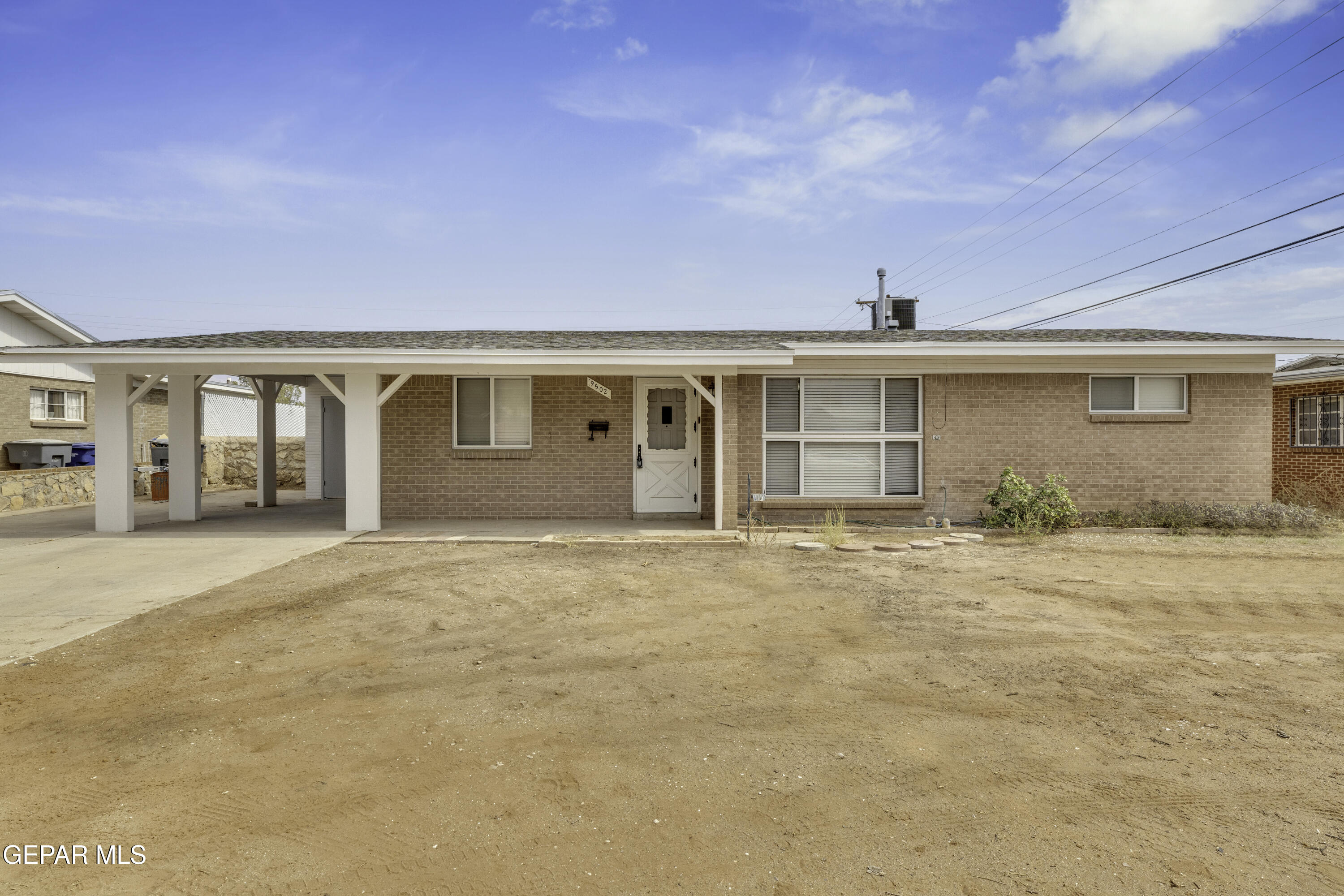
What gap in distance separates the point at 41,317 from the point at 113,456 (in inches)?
512

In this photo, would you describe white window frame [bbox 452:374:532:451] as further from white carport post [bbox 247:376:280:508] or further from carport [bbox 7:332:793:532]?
white carport post [bbox 247:376:280:508]

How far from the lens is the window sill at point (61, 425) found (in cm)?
1866

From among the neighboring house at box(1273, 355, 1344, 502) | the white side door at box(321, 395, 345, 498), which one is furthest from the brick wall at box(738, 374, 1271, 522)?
the white side door at box(321, 395, 345, 498)

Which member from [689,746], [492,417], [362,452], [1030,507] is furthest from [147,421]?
[689,746]

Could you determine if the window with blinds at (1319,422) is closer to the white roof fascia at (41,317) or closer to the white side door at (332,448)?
the white side door at (332,448)

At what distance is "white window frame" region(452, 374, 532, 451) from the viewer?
12273mm

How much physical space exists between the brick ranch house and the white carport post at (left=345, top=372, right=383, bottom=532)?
0.03 m

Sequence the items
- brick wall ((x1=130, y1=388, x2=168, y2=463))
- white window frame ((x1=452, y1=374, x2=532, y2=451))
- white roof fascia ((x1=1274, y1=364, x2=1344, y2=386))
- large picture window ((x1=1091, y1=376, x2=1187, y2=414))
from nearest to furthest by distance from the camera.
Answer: large picture window ((x1=1091, y1=376, x2=1187, y2=414)) → white window frame ((x1=452, y1=374, x2=532, y2=451)) → white roof fascia ((x1=1274, y1=364, x2=1344, y2=386)) → brick wall ((x1=130, y1=388, x2=168, y2=463))

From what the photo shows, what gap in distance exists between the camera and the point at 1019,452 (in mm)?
11789

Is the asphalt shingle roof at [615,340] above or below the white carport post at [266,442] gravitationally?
above

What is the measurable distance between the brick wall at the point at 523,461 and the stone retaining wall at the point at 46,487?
8822 millimetres

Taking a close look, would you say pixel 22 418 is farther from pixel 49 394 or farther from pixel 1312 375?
pixel 1312 375

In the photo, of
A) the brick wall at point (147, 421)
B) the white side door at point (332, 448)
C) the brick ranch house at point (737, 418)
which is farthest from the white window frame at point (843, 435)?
the brick wall at point (147, 421)

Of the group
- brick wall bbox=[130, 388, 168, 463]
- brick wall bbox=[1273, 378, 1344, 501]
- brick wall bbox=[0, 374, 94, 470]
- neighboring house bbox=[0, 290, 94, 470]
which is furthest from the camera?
brick wall bbox=[130, 388, 168, 463]
